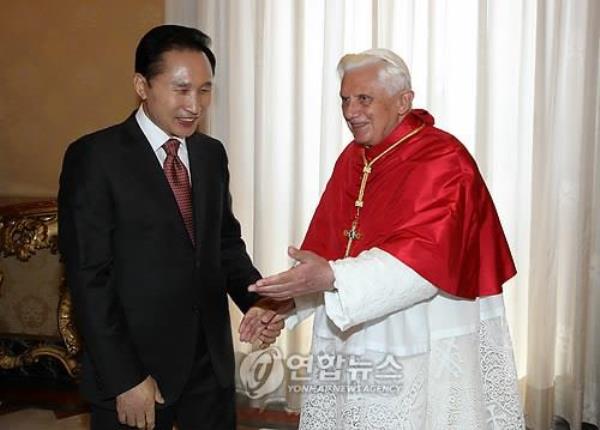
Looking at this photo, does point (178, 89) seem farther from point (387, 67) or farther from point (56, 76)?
point (56, 76)

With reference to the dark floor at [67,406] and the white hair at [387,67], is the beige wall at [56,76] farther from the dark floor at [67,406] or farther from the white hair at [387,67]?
the white hair at [387,67]

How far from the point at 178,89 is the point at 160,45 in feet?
→ 0.37

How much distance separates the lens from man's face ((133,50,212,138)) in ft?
6.51

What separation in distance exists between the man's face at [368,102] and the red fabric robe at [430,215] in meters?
0.07

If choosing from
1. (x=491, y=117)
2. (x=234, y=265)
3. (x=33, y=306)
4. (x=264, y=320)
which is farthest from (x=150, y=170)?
(x=33, y=306)

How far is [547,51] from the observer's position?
3.36 m

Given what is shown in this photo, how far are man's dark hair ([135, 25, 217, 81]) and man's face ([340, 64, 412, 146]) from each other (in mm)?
386

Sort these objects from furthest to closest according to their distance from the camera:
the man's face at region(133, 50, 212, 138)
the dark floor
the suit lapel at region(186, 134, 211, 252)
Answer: the dark floor < the suit lapel at region(186, 134, 211, 252) < the man's face at region(133, 50, 212, 138)

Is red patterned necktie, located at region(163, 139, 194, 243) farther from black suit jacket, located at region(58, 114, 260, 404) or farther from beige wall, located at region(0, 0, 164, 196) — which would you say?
beige wall, located at region(0, 0, 164, 196)

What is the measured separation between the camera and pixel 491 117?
349cm

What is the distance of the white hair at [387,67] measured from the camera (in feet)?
6.82

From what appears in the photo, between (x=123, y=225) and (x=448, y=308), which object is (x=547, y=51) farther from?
(x=123, y=225)

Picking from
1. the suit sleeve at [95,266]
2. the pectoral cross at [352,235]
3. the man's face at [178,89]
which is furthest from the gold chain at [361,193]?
the suit sleeve at [95,266]

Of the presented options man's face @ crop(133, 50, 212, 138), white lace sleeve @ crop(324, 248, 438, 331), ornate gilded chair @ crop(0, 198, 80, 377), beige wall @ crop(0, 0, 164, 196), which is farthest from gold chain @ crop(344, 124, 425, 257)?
beige wall @ crop(0, 0, 164, 196)
